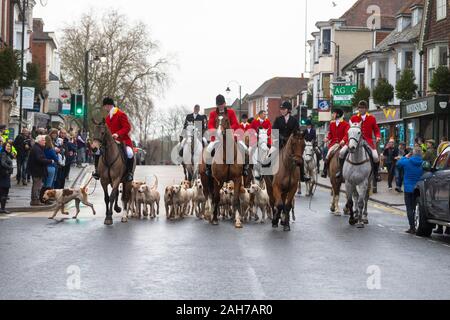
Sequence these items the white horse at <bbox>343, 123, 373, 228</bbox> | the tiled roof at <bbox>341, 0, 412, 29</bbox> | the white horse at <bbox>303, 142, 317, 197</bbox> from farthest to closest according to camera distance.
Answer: the tiled roof at <bbox>341, 0, 412, 29</bbox> < the white horse at <bbox>303, 142, 317, 197</bbox> < the white horse at <bbox>343, 123, 373, 228</bbox>

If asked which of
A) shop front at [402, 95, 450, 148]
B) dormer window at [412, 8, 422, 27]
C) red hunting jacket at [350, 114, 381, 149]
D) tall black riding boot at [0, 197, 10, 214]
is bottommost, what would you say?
tall black riding boot at [0, 197, 10, 214]

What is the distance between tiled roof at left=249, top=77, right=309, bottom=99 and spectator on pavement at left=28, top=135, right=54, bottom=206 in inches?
4054

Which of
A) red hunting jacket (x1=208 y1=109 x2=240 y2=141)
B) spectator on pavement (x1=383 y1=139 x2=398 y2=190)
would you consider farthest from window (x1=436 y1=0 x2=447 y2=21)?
red hunting jacket (x1=208 y1=109 x2=240 y2=141)

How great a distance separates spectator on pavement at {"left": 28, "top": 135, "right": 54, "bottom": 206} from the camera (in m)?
21.3

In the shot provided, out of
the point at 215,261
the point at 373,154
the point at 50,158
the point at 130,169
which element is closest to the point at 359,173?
the point at 373,154

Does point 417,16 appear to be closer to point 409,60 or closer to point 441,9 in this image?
point 409,60

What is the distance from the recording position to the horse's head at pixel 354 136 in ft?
55.7

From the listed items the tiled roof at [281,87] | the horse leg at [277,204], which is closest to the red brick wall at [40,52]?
the tiled roof at [281,87]

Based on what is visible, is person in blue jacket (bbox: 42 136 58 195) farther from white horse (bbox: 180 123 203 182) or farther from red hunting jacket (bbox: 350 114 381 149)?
red hunting jacket (bbox: 350 114 381 149)

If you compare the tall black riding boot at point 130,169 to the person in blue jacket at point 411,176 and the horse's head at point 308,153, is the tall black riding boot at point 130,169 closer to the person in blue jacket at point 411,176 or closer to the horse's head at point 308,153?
the person in blue jacket at point 411,176

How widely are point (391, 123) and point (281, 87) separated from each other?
8036 centimetres

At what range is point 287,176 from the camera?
1623cm

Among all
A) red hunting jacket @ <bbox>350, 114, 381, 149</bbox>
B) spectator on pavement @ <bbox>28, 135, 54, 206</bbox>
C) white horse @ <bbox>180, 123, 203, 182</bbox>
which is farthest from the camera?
white horse @ <bbox>180, 123, 203, 182</bbox>
